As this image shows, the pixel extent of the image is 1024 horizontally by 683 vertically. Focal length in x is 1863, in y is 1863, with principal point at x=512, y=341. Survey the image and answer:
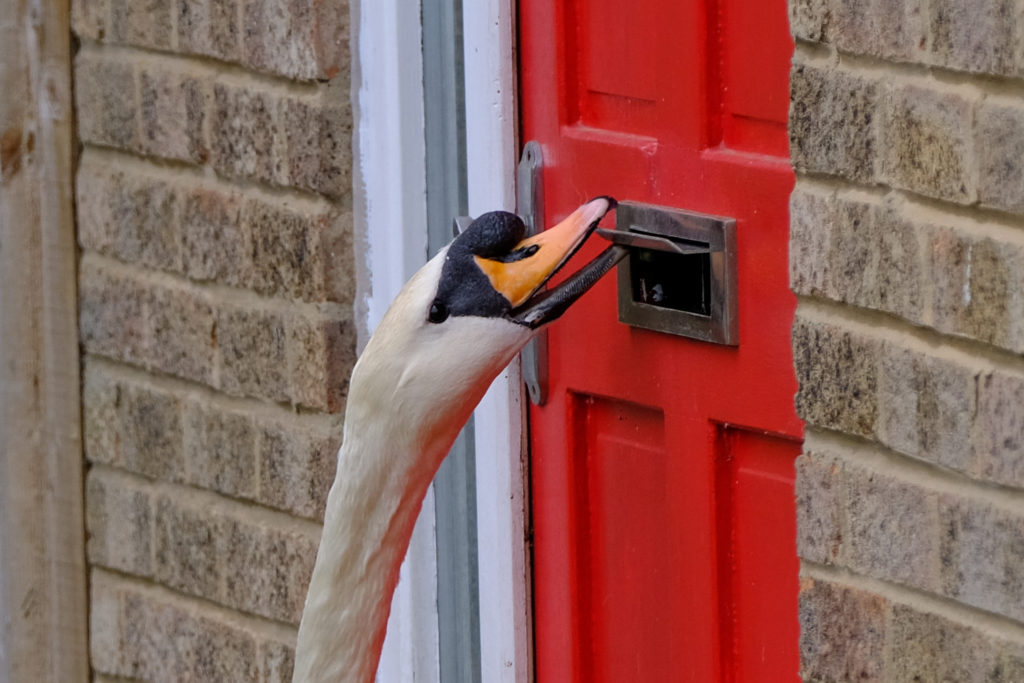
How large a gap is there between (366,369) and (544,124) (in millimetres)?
505

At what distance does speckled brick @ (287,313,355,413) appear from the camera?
2.24 metres

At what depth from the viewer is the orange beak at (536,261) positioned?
1.68m

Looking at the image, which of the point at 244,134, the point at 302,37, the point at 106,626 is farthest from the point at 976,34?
the point at 106,626

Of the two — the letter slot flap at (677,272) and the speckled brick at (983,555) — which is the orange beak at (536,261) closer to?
the letter slot flap at (677,272)

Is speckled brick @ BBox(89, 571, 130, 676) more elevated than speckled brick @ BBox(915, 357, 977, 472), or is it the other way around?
speckled brick @ BBox(915, 357, 977, 472)

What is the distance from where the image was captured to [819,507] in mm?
1703

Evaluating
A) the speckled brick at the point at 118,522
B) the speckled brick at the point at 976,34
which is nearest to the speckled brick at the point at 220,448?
the speckled brick at the point at 118,522

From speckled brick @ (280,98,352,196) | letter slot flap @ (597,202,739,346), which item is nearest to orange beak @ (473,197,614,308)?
letter slot flap @ (597,202,739,346)

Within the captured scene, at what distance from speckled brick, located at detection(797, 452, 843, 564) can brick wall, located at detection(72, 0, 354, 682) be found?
2.36 feet

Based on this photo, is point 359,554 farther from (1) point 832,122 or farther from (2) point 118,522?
(2) point 118,522

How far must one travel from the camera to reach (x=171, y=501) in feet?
8.12

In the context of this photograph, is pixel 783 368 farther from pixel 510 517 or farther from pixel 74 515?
pixel 74 515

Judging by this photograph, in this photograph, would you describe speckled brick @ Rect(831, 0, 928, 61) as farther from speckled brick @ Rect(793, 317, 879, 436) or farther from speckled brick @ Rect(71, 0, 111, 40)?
speckled brick @ Rect(71, 0, 111, 40)

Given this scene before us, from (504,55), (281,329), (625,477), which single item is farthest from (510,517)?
(504,55)
